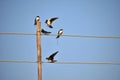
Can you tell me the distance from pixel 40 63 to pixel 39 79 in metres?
0.11

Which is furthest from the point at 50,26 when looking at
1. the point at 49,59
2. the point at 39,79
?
the point at 39,79

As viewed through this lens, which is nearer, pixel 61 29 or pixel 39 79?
pixel 39 79

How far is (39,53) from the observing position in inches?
65.2

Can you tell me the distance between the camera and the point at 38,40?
1663 mm

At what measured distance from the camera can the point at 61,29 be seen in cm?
187

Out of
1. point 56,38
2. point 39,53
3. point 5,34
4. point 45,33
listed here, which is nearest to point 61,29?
point 56,38

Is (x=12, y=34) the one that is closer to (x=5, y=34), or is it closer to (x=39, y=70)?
(x=5, y=34)

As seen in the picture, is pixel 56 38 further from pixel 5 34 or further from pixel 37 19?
pixel 5 34

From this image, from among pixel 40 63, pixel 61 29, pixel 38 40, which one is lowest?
pixel 40 63

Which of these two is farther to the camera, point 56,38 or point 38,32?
point 56,38

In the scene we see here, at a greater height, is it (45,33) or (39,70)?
(45,33)

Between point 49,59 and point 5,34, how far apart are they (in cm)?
38

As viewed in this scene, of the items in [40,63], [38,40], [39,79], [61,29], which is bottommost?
[39,79]

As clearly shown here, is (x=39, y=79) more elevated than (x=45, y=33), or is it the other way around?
(x=45, y=33)
